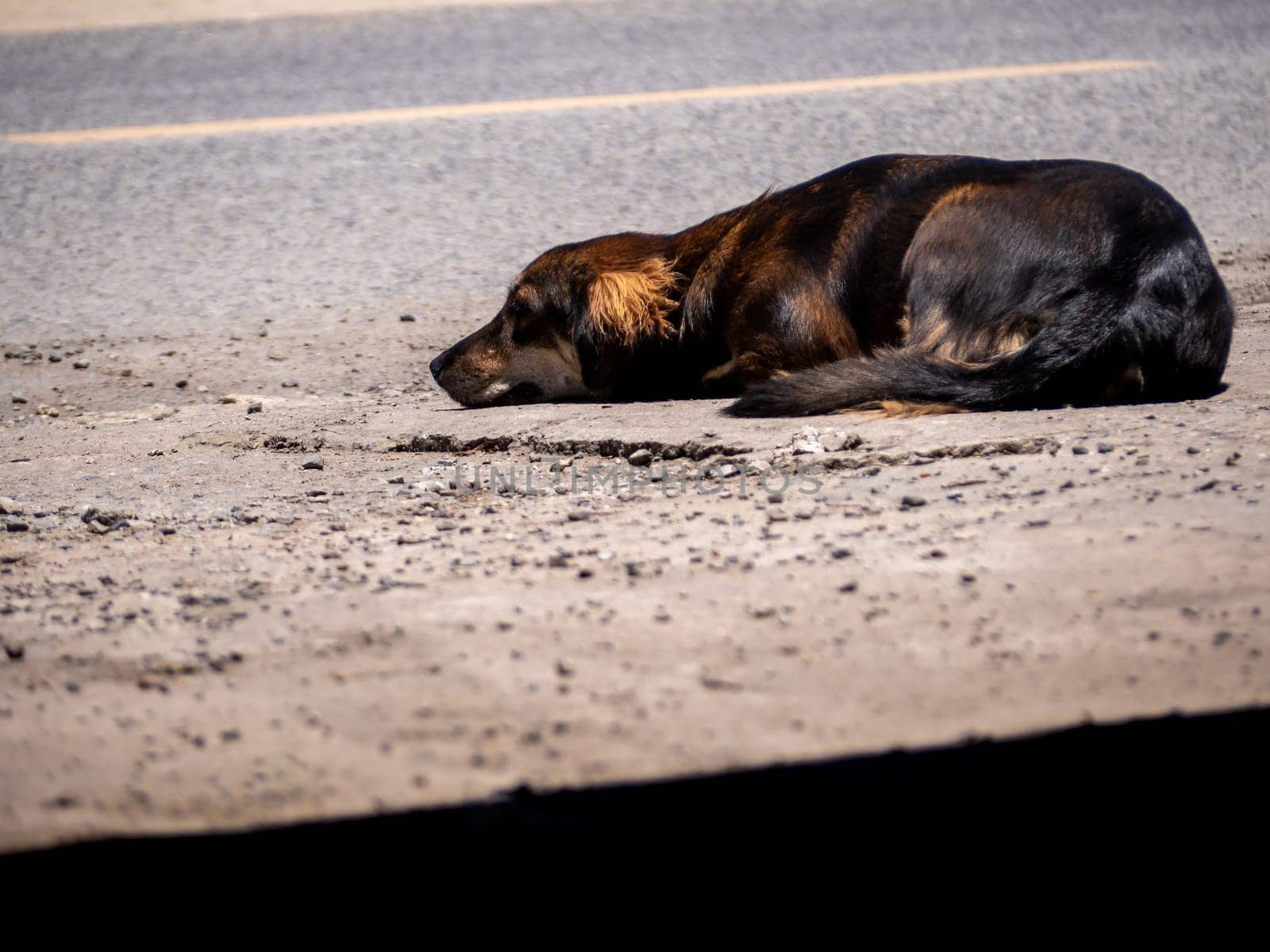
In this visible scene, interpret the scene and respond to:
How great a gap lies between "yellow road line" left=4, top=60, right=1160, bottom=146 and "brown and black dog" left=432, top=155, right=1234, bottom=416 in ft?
10.5

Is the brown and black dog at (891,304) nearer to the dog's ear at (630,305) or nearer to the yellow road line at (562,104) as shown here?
the dog's ear at (630,305)

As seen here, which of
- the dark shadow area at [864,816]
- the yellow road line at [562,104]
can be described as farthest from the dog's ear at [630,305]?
the yellow road line at [562,104]

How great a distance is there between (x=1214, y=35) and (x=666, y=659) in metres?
8.76

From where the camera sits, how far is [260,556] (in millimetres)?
3166

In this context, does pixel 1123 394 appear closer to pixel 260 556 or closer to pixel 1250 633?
pixel 1250 633

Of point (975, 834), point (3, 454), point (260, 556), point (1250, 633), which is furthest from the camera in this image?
point (3, 454)

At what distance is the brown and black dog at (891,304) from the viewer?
13.3ft

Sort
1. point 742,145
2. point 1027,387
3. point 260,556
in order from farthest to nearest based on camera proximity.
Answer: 1. point 742,145
2. point 1027,387
3. point 260,556

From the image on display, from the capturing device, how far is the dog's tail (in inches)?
158

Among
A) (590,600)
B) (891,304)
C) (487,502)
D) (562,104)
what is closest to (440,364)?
(487,502)

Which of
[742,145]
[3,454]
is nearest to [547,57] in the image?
[742,145]

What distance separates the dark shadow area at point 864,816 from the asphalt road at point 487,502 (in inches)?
1.9

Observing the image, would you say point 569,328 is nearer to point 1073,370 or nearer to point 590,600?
point 1073,370

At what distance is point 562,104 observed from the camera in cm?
819
